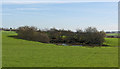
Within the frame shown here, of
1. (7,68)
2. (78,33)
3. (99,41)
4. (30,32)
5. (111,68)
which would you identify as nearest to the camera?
(7,68)

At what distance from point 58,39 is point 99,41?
20037mm

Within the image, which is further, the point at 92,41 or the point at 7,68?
the point at 92,41

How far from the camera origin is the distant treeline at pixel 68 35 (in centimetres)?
6231

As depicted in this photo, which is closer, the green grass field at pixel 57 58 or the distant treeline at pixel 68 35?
the green grass field at pixel 57 58

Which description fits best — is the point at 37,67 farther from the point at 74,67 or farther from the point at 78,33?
the point at 78,33

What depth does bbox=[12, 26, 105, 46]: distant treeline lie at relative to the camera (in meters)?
62.3

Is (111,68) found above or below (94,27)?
below

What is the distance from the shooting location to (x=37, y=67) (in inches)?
520

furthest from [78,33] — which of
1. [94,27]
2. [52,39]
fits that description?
[52,39]

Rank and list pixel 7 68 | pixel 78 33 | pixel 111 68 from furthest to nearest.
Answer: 1. pixel 78 33
2. pixel 111 68
3. pixel 7 68

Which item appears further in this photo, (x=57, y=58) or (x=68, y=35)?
(x=68, y=35)

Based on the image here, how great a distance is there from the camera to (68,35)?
7656cm

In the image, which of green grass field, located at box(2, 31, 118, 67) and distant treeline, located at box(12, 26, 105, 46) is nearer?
green grass field, located at box(2, 31, 118, 67)

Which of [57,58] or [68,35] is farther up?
A: [68,35]
